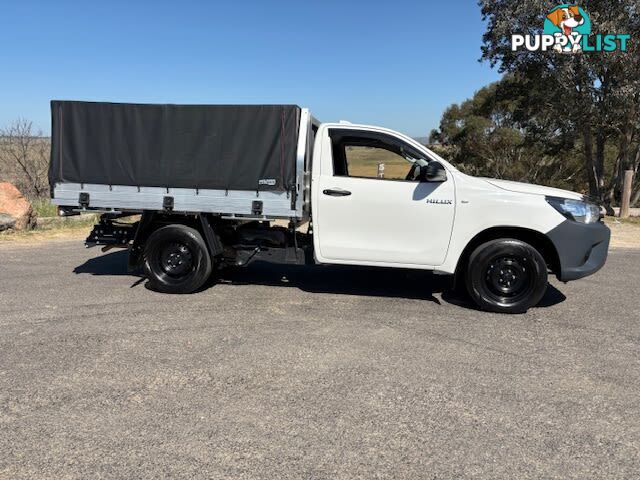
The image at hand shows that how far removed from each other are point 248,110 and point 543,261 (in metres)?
3.73

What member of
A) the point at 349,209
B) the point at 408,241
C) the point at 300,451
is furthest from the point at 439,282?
the point at 300,451

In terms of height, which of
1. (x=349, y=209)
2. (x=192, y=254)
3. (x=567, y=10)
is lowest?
(x=192, y=254)

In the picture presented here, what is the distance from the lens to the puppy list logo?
14828 millimetres

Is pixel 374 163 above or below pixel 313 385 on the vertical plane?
above

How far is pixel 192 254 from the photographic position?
21.2ft

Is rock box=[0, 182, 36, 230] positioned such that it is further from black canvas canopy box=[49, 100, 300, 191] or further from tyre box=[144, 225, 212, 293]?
tyre box=[144, 225, 212, 293]

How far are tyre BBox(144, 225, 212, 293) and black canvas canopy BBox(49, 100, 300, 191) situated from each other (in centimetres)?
63

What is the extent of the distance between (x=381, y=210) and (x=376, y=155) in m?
0.88

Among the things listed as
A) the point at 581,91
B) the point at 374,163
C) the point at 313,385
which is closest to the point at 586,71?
the point at 581,91

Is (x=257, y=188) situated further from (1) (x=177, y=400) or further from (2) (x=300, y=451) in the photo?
(2) (x=300, y=451)

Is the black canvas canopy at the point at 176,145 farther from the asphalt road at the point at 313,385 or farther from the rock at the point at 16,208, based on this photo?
the rock at the point at 16,208

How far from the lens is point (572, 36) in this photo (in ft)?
49.9

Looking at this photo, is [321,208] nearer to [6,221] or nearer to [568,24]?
[6,221]

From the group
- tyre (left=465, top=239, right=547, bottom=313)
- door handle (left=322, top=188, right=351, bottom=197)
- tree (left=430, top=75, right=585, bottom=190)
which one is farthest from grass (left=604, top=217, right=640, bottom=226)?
door handle (left=322, top=188, right=351, bottom=197)
